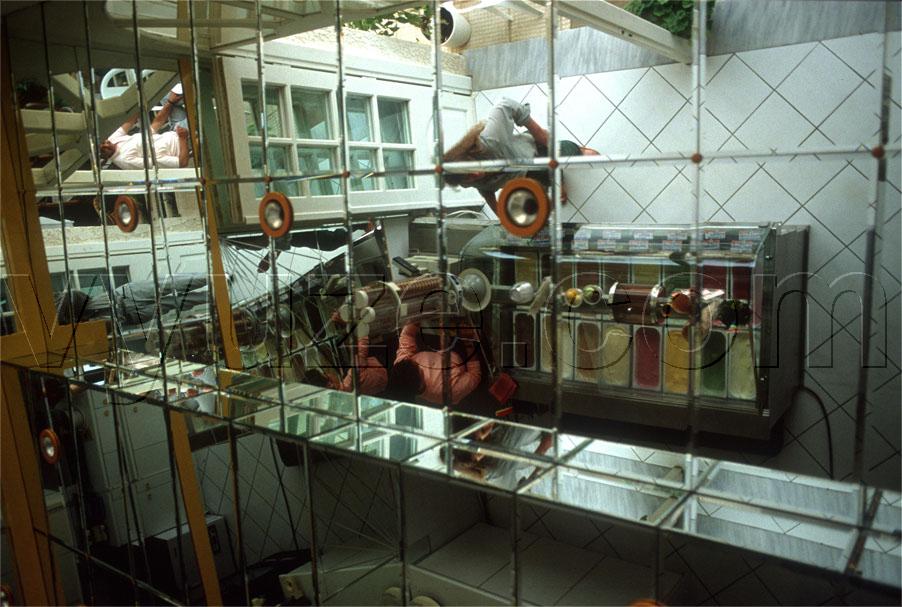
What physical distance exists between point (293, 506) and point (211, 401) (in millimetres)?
388

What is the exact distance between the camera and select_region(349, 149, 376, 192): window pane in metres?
1.50

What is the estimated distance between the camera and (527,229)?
126 cm

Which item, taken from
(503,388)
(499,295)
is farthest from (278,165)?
(503,388)

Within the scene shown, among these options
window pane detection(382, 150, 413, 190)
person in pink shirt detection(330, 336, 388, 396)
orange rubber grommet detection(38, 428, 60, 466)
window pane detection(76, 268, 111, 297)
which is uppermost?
window pane detection(382, 150, 413, 190)

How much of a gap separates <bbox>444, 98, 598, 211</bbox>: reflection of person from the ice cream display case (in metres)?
0.10

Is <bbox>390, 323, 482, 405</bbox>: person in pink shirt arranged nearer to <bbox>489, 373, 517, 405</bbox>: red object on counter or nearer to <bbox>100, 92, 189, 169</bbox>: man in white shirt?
<bbox>489, 373, 517, 405</bbox>: red object on counter

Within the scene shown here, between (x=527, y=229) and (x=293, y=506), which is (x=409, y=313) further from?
(x=293, y=506)

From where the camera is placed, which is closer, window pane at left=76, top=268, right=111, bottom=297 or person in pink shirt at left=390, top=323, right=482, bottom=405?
person in pink shirt at left=390, top=323, right=482, bottom=405

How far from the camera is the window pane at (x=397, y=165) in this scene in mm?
1439

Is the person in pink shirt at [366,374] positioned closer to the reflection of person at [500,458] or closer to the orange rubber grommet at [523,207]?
the reflection of person at [500,458]

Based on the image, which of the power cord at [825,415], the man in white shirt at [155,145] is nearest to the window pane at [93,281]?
the man in white shirt at [155,145]

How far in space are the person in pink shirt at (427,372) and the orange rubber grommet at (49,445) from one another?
139 cm

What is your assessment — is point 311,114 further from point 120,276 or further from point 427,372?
point 120,276

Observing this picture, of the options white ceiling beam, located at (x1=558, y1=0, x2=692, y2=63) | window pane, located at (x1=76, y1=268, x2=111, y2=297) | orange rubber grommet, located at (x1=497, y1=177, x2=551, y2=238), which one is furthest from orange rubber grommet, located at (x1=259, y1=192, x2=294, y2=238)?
window pane, located at (x1=76, y1=268, x2=111, y2=297)
